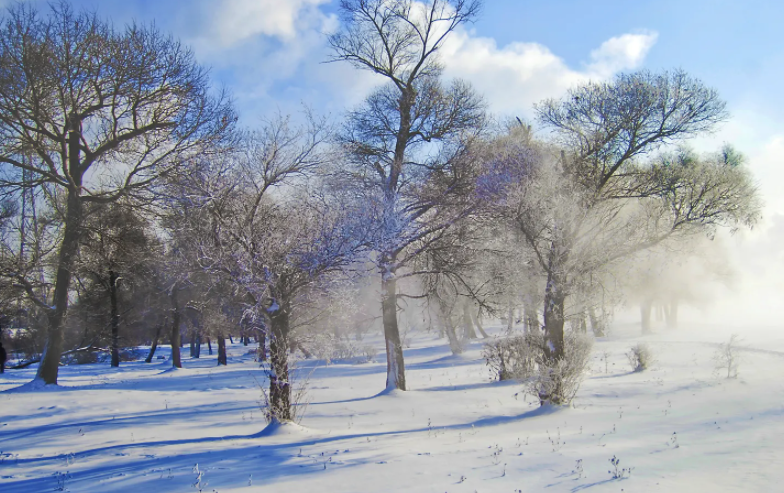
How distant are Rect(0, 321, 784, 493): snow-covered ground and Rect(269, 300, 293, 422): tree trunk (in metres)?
0.37

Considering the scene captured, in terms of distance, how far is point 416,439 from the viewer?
334 inches

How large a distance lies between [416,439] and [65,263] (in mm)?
11534

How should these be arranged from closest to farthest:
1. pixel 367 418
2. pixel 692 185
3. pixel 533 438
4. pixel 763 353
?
→ pixel 533 438
pixel 367 418
pixel 692 185
pixel 763 353

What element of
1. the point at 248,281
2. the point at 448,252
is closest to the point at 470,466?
the point at 248,281

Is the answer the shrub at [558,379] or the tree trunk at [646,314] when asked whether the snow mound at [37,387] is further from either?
the tree trunk at [646,314]

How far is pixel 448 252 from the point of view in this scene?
13977 millimetres

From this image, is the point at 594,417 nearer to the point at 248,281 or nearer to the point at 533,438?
the point at 533,438

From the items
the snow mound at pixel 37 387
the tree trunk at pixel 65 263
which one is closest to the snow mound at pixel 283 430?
the snow mound at pixel 37 387

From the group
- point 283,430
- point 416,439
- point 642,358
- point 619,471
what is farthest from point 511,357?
point 619,471

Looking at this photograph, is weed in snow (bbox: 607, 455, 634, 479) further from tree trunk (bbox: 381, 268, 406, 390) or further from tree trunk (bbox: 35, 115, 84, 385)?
tree trunk (bbox: 35, 115, 84, 385)

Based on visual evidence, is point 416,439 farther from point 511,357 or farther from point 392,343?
point 511,357

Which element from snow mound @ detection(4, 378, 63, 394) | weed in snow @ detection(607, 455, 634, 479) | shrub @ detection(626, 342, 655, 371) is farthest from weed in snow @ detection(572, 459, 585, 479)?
snow mound @ detection(4, 378, 63, 394)

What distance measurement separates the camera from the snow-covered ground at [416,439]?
580cm

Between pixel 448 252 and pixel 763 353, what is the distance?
57.9 feet
